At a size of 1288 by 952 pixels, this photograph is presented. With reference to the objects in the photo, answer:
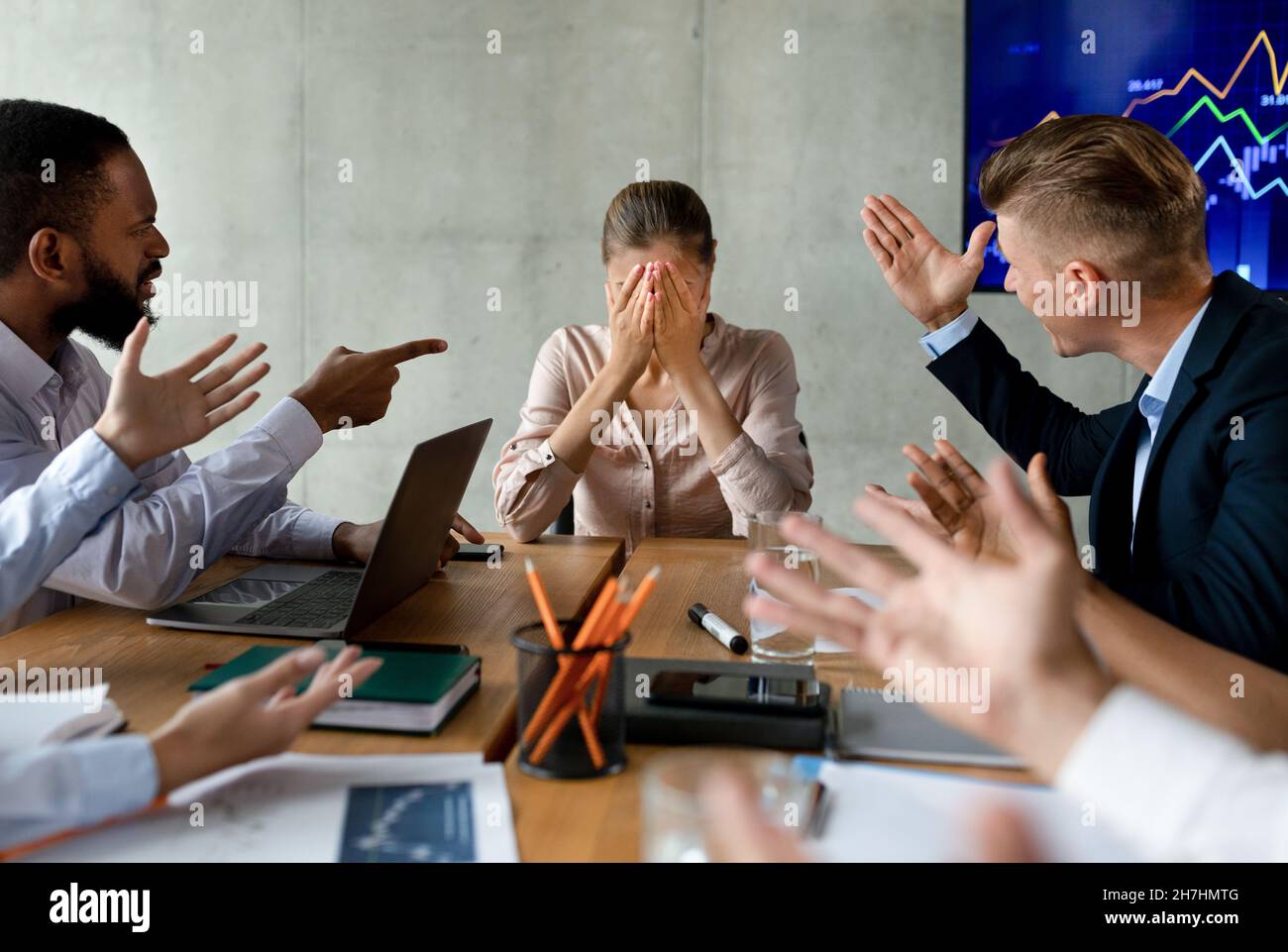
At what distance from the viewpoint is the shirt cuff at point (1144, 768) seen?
2.10 ft

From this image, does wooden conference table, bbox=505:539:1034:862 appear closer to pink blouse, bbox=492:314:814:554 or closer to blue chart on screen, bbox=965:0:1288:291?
pink blouse, bbox=492:314:814:554

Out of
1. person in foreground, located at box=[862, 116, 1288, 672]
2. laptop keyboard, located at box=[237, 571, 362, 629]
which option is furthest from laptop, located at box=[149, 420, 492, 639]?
person in foreground, located at box=[862, 116, 1288, 672]

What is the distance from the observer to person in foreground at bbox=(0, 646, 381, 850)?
78cm

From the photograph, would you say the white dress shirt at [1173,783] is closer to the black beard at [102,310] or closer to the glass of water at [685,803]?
the glass of water at [685,803]

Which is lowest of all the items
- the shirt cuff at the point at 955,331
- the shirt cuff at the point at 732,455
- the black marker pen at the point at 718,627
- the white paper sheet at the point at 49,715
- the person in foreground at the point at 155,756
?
the black marker pen at the point at 718,627

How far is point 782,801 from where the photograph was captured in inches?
27.6

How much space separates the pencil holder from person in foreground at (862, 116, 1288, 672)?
652 mm

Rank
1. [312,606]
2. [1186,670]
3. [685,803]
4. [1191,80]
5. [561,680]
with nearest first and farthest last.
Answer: [685,803]
[561,680]
[1186,670]
[312,606]
[1191,80]

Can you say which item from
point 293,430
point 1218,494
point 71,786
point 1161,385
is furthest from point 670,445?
point 71,786

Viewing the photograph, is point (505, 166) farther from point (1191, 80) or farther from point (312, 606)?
point (312, 606)

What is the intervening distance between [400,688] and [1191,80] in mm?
3091

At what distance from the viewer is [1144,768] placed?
65cm

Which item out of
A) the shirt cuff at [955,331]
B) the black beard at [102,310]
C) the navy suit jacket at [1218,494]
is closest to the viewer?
the navy suit jacket at [1218,494]

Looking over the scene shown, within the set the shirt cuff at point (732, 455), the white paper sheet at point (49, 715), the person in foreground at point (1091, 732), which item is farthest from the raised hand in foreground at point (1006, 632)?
the shirt cuff at point (732, 455)
